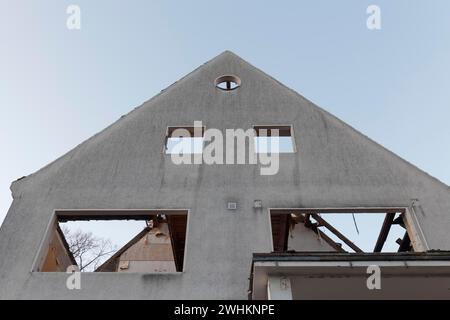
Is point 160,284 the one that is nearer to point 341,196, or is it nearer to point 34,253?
point 34,253

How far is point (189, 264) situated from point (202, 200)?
1.69 m

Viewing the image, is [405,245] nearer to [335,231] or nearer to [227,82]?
[335,231]

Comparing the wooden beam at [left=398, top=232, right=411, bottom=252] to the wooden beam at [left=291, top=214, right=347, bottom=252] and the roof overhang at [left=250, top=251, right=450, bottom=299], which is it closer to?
the roof overhang at [left=250, top=251, right=450, bottom=299]

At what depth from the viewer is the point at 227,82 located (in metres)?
13.4

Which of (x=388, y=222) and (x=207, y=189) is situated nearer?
(x=207, y=189)

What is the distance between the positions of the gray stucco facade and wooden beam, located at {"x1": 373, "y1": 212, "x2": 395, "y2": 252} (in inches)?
26.4

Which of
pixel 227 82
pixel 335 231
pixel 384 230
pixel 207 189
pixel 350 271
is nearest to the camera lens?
pixel 350 271

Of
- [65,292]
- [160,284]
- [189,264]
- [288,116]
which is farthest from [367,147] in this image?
[65,292]

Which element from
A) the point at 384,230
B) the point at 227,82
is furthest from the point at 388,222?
the point at 227,82

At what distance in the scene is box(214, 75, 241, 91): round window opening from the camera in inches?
518

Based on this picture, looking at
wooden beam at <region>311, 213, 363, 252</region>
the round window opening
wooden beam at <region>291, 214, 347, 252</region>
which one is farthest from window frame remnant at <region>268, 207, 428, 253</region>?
the round window opening

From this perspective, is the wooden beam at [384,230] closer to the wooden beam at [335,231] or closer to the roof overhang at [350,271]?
the wooden beam at [335,231]

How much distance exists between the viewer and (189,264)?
27.3 ft

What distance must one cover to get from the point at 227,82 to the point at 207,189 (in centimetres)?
483
